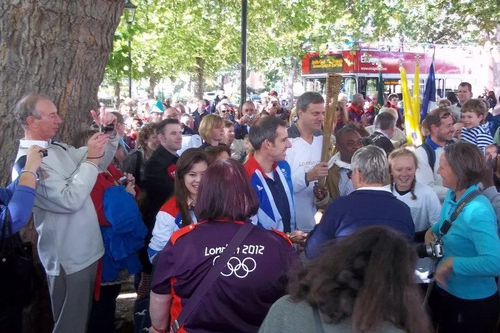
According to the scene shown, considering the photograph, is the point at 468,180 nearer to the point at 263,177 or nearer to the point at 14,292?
the point at 263,177

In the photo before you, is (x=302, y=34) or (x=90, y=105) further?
(x=302, y=34)

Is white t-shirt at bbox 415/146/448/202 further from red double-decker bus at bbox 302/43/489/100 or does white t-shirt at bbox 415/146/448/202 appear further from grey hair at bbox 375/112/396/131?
red double-decker bus at bbox 302/43/489/100

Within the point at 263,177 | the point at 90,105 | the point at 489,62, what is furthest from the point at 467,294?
the point at 489,62

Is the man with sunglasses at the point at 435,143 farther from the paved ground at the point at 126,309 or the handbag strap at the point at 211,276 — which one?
the paved ground at the point at 126,309

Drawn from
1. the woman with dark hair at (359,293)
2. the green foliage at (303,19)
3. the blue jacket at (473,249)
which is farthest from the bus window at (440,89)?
the woman with dark hair at (359,293)

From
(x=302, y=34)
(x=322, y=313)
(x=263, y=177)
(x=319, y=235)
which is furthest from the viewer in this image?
(x=302, y=34)

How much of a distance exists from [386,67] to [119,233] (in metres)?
20.6

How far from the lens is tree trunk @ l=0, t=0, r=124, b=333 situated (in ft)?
13.4

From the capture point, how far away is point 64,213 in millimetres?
3607

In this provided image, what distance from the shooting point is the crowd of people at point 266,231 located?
1.75m

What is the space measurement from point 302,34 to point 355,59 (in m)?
8.56

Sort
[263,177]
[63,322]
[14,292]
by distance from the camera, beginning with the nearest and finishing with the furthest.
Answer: [14,292] < [63,322] < [263,177]

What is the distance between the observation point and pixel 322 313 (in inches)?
67.1

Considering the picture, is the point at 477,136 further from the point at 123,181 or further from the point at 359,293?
the point at 359,293
